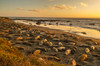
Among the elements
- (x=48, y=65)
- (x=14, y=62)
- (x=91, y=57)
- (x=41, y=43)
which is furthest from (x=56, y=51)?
(x=14, y=62)

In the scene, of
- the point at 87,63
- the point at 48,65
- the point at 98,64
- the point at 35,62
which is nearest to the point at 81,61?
the point at 87,63

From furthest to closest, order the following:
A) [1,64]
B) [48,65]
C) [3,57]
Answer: [48,65] < [3,57] < [1,64]

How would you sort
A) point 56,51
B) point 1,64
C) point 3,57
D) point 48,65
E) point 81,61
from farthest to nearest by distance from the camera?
point 56,51, point 81,61, point 48,65, point 3,57, point 1,64

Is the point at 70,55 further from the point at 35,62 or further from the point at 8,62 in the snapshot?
the point at 8,62

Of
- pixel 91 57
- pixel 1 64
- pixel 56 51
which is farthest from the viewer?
pixel 56 51

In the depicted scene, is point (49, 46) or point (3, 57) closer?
point (3, 57)

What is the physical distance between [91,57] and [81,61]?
1.06 metres

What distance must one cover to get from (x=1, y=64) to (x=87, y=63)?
4.36m

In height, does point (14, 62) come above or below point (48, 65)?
A: above

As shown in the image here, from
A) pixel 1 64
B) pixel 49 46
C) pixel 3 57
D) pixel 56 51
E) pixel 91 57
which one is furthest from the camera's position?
pixel 49 46

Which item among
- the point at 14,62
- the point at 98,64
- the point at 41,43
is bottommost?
the point at 98,64

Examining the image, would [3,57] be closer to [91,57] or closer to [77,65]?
[77,65]

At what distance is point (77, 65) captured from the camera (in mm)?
4625

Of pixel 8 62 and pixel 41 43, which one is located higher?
pixel 8 62
